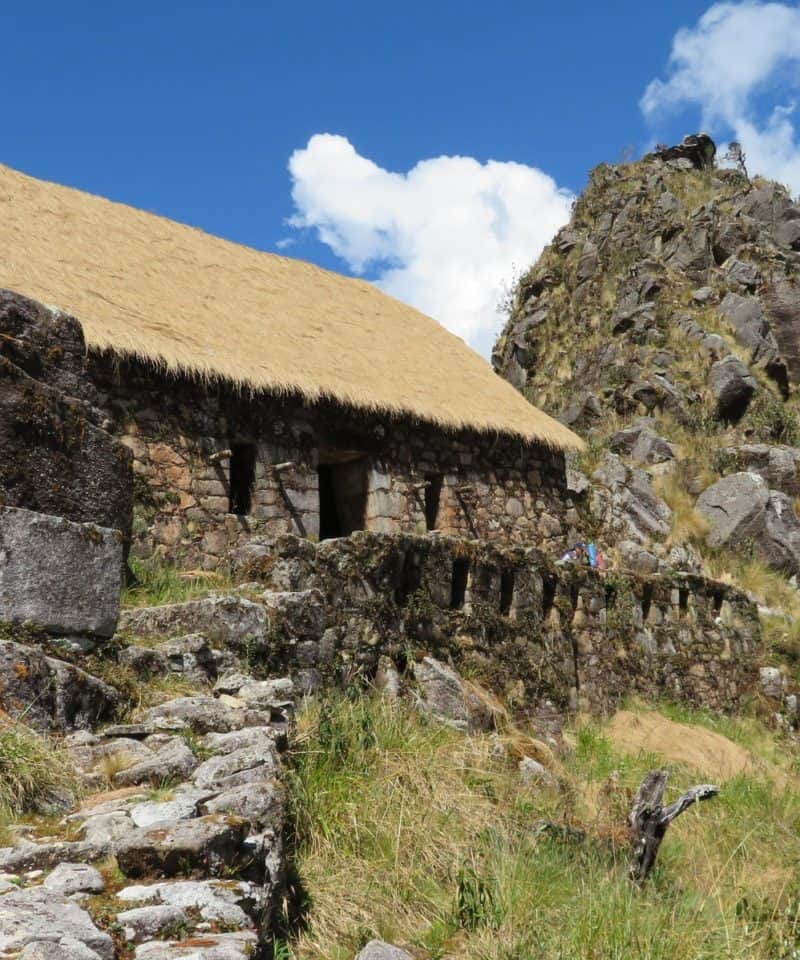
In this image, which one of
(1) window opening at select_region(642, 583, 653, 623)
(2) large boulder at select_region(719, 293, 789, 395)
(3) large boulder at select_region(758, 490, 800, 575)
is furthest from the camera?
(2) large boulder at select_region(719, 293, 789, 395)

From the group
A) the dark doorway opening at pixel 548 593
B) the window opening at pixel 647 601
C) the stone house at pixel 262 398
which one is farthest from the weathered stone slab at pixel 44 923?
the window opening at pixel 647 601

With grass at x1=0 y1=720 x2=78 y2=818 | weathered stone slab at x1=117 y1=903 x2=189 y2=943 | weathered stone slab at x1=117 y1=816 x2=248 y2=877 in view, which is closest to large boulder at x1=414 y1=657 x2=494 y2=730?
grass at x1=0 y1=720 x2=78 y2=818

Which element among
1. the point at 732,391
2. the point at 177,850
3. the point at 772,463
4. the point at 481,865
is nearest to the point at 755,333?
the point at 732,391

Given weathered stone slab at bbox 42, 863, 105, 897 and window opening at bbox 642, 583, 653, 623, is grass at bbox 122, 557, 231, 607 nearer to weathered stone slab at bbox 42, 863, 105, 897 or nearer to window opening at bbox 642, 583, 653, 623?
weathered stone slab at bbox 42, 863, 105, 897

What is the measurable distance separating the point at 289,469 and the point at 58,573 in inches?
276

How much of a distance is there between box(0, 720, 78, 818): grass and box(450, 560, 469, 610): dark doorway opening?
4.75 m

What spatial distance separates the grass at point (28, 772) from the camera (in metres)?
2.97

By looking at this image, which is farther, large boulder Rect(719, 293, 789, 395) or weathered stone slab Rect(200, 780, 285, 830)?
large boulder Rect(719, 293, 789, 395)

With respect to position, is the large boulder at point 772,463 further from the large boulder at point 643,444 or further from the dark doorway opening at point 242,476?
the dark doorway opening at point 242,476

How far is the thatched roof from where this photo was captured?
10.1 metres

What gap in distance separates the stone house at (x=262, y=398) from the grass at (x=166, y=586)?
294 centimetres

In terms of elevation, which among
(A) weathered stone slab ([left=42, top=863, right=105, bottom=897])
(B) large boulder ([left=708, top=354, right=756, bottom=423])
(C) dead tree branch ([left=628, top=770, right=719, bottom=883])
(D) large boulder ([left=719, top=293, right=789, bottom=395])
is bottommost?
(C) dead tree branch ([left=628, top=770, right=719, bottom=883])

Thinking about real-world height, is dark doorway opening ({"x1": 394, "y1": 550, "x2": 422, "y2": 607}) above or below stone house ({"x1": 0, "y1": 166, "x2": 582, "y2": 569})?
below

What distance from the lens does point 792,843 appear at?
5785 mm
